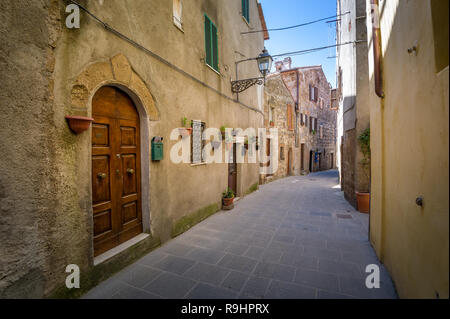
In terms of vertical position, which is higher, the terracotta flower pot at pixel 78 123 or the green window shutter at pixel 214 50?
the green window shutter at pixel 214 50

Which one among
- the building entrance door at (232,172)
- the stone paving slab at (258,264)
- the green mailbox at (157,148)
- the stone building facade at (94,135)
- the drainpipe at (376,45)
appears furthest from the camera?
the building entrance door at (232,172)

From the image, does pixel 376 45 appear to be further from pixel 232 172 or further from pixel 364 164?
pixel 232 172

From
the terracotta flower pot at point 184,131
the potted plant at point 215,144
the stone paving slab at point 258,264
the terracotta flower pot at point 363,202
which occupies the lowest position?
the stone paving slab at point 258,264

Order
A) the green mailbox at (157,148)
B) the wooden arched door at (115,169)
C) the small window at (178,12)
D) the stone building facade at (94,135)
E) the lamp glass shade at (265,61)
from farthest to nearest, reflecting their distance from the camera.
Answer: the lamp glass shade at (265,61), the small window at (178,12), the green mailbox at (157,148), the wooden arched door at (115,169), the stone building facade at (94,135)

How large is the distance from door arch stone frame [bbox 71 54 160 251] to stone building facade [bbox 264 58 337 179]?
31.6 ft

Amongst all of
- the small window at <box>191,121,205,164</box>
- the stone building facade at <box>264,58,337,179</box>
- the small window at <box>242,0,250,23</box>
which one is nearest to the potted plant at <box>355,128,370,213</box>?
the small window at <box>191,121,205,164</box>

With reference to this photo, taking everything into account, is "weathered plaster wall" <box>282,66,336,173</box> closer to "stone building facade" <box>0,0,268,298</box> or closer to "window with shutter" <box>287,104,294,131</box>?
"window with shutter" <box>287,104,294,131</box>

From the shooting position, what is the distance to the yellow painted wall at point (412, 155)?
1.69 meters

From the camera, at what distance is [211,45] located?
593 centimetres

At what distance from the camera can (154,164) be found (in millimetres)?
3871

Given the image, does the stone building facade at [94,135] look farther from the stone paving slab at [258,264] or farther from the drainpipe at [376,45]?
the drainpipe at [376,45]

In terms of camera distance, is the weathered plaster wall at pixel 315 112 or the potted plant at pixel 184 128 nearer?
the potted plant at pixel 184 128

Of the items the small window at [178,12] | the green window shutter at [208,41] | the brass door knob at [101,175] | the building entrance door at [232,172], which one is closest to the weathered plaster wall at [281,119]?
the building entrance door at [232,172]

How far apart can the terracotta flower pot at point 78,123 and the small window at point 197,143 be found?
9.07 ft
